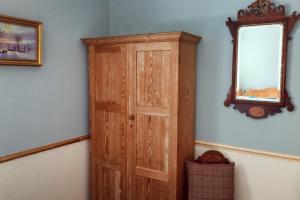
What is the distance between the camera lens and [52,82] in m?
2.40

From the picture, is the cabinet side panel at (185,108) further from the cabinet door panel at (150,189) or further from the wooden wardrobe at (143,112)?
the cabinet door panel at (150,189)

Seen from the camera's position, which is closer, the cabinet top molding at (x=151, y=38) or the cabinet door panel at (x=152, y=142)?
the cabinet top molding at (x=151, y=38)

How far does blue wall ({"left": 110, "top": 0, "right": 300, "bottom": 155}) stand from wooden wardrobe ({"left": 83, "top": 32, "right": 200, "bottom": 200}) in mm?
112

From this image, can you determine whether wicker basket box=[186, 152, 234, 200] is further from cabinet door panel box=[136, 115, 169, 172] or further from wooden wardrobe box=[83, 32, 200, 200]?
cabinet door panel box=[136, 115, 169, 172]

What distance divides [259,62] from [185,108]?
665mm

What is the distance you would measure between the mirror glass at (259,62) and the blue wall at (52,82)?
1394mm

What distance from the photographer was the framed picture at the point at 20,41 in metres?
2.00

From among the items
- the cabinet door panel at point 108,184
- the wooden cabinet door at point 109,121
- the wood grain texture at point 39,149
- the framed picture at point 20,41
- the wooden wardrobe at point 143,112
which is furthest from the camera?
the cabinet door panel at point 108,184

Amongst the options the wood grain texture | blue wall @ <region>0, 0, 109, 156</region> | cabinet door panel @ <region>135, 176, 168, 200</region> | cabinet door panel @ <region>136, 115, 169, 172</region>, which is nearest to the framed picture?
blue wall @ <region>0, 0, 109, 156</region>

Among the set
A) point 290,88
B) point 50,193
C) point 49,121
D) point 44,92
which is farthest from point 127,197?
point 290,88

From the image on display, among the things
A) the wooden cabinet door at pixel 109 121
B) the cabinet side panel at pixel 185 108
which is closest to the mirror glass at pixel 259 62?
the cabinet side panel at pixel 185 108

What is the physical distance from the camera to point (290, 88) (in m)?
2.11

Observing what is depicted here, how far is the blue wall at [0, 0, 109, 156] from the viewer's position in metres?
2.10

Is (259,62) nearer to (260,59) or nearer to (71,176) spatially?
(260,59)
